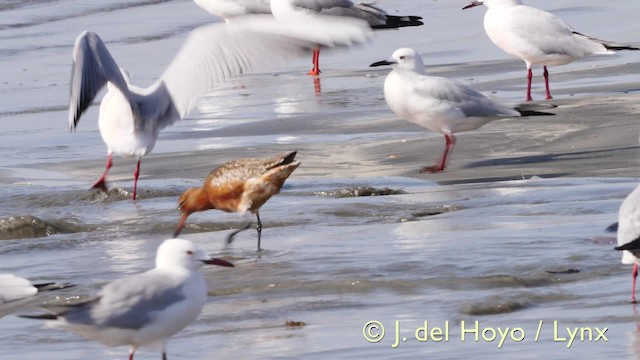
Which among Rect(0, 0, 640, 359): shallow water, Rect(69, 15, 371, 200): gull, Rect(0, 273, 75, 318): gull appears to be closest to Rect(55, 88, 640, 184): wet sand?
Rect(0, 0, 640, 359): shallow water

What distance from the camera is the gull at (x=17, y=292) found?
5684mm

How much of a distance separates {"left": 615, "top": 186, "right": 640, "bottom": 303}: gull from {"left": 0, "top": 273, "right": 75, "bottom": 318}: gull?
2328 mm

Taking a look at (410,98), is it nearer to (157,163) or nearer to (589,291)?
(157,163)

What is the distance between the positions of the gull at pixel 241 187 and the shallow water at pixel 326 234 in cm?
19

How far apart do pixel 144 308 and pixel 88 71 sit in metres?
4.94

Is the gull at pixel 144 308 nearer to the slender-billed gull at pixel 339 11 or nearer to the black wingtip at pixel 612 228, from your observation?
the black wingtip at pixel 612 228

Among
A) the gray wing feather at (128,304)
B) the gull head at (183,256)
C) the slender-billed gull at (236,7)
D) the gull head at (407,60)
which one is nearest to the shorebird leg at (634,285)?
the gull head at (183,256)

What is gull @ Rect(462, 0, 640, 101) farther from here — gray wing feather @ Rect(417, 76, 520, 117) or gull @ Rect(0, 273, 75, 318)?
gull @ Rect(0, 273, 75, 318)

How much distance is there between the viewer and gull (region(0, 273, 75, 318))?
5.68 metres

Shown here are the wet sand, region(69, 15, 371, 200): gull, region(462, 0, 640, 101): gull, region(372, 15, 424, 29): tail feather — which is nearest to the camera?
region(69, 15, 371, 200): gull

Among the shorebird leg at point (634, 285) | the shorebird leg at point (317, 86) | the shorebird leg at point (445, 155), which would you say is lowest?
the shorebird leg at point (317, 86)

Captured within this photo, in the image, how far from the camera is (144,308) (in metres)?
5.62

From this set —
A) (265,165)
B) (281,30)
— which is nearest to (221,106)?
(281,30)

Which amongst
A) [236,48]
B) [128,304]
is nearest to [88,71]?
[236,48]
